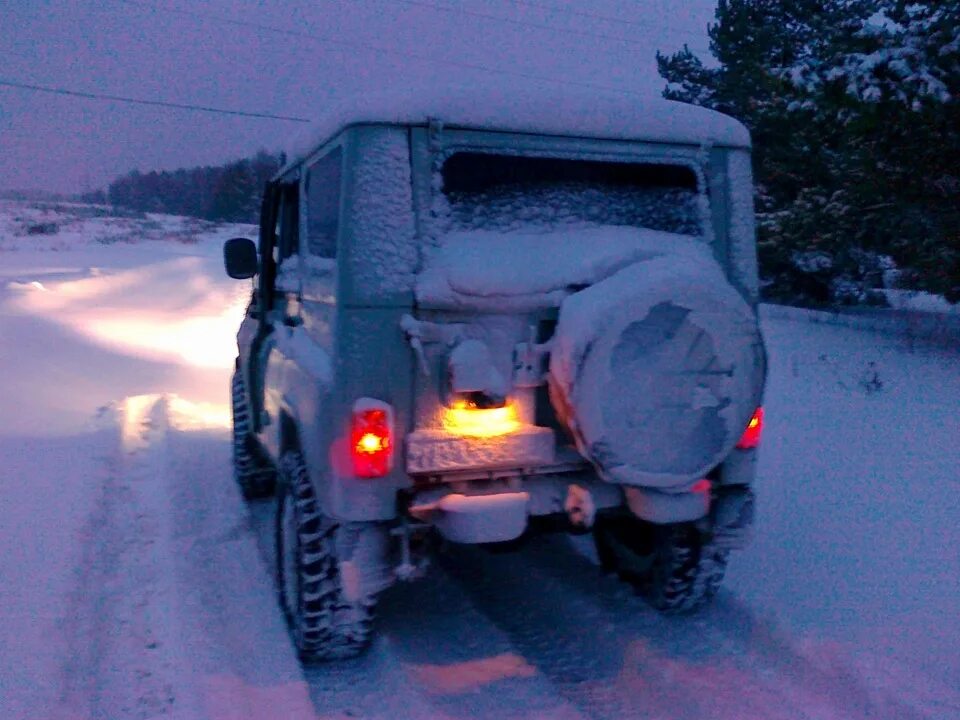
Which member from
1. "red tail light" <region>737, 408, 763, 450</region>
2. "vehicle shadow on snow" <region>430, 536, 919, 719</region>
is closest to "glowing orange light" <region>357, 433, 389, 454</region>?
"vehicle shadow on snow" <region>430, 536, 919, 719</region>

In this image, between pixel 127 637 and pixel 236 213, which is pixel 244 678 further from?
pixel 236 213

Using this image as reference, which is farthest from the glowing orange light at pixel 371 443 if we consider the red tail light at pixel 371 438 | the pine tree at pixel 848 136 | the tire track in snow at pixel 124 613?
the pine tree at pixel 848 136

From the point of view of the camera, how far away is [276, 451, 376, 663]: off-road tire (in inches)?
139

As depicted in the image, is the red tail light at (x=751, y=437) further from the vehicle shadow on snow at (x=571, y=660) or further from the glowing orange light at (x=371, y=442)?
the glowing orange light at (x=371, y=442)

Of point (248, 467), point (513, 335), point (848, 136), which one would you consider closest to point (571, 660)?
point (513, 335)

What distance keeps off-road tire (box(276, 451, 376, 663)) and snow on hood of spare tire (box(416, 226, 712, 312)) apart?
111 centimetres

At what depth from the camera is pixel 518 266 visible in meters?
3.25

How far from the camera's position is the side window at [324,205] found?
3.42m

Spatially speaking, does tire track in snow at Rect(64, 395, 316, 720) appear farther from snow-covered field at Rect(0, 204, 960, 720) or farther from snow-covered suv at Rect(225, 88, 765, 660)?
snow-covered suv at Rect(225, 88, 765, 660)

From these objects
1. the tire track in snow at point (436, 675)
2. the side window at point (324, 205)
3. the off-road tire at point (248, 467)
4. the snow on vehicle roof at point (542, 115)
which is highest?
the snow on vehicle roof at point (542, 115)

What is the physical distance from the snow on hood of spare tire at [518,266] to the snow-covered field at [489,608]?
1648mm

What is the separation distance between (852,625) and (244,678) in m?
2.77

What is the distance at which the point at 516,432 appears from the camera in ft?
10.6

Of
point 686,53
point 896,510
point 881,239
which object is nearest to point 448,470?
point 896,510
